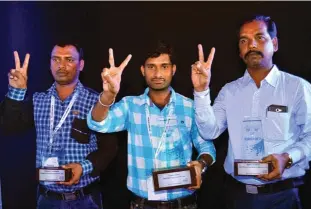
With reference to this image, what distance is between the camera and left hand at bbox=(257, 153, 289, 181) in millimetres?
2154

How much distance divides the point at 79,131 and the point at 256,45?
128cm

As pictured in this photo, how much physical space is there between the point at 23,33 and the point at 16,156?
42.8 inches

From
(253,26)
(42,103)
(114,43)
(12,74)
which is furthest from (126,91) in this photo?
(253,26)

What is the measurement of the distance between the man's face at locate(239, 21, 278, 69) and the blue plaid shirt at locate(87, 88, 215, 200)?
19.1 inches

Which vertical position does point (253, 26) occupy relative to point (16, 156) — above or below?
above

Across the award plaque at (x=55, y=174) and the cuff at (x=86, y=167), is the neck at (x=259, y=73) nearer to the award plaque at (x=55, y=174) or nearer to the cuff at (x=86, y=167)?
the cuff at (x=86, y=167)

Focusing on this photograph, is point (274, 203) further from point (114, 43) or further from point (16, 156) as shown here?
point (16, 156)

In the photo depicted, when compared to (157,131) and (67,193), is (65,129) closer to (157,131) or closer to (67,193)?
(67,193)

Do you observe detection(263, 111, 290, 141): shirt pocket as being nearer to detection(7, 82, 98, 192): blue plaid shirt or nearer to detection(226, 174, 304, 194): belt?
detection(226, 174, 304, 194): belt

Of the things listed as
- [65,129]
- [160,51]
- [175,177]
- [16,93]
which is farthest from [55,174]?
[160,51]

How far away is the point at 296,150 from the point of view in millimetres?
2254

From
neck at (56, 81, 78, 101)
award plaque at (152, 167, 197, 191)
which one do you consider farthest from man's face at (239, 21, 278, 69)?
neck at (56, 81, 78, 101)

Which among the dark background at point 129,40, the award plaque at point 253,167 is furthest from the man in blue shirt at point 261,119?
the dark background at point 129,40

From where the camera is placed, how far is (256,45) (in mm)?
2449
